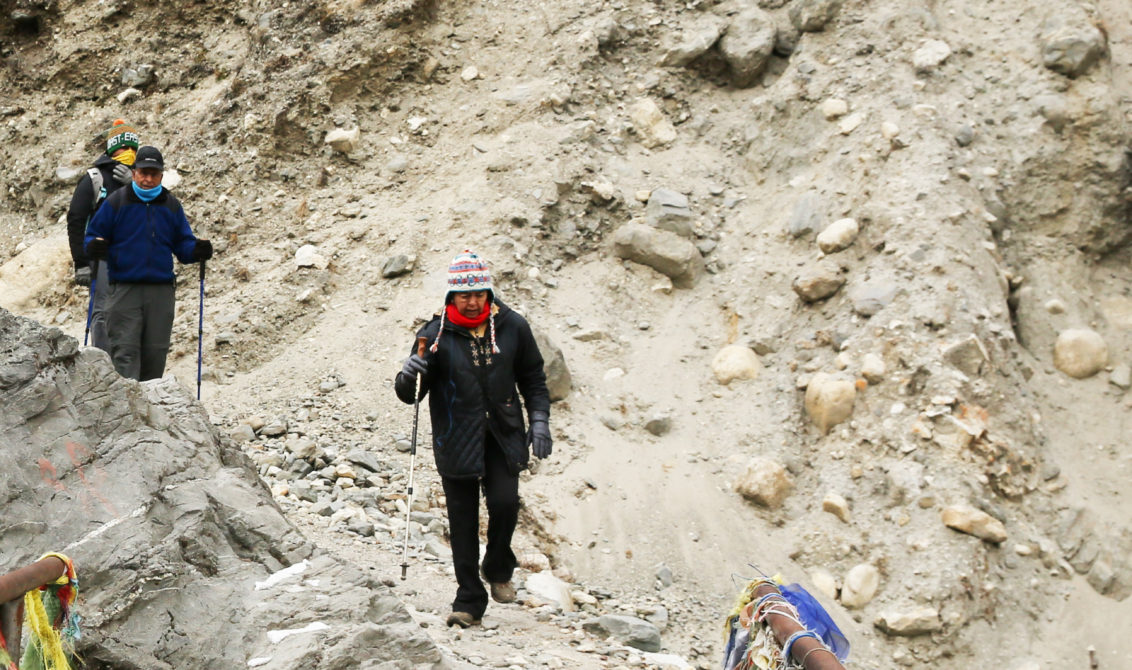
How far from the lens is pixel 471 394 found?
5.49 meters

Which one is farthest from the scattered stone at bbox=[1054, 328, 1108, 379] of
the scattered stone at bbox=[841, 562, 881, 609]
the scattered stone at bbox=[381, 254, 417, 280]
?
the scattered stone at bbox=[381, 254, 417, 280]

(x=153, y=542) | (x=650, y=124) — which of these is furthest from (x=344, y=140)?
(x=153, y=542)

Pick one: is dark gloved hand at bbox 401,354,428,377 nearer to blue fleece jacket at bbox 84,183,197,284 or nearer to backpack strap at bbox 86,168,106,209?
blue fleece jacket at bbox 84,183,197,284

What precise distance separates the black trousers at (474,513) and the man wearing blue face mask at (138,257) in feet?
9.00

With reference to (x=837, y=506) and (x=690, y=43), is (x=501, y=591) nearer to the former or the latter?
(x=837, y=506)

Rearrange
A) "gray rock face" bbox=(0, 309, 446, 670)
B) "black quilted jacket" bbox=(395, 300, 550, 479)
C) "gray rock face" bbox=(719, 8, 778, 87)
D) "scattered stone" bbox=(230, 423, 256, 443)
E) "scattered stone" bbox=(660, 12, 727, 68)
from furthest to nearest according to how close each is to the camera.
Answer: "scattered stone" bbox=(660, 12, 727, 68) → "gray rock face" bbox=(719, 8, 778, 87) → "scattered stone" bbox=(230, 423, 256, 443) → "black quilted jacket" bbox=(395, 300, 550, 479) → "gray rock face" bbox=(0, 309, 446, 670)

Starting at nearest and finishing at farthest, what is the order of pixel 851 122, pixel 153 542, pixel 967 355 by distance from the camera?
pixel 153 542
pixel 967 355
pixel 851 122

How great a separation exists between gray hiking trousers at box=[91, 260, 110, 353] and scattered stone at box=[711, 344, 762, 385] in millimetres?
5102

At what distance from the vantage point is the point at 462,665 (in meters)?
4.65

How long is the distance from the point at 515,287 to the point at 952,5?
566 cm

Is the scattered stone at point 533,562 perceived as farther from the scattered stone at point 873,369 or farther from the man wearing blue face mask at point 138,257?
the scattered stone at point 873,369

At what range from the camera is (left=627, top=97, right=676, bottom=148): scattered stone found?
11430mm

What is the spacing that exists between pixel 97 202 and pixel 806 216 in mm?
6134

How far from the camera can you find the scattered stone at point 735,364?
958 cm
